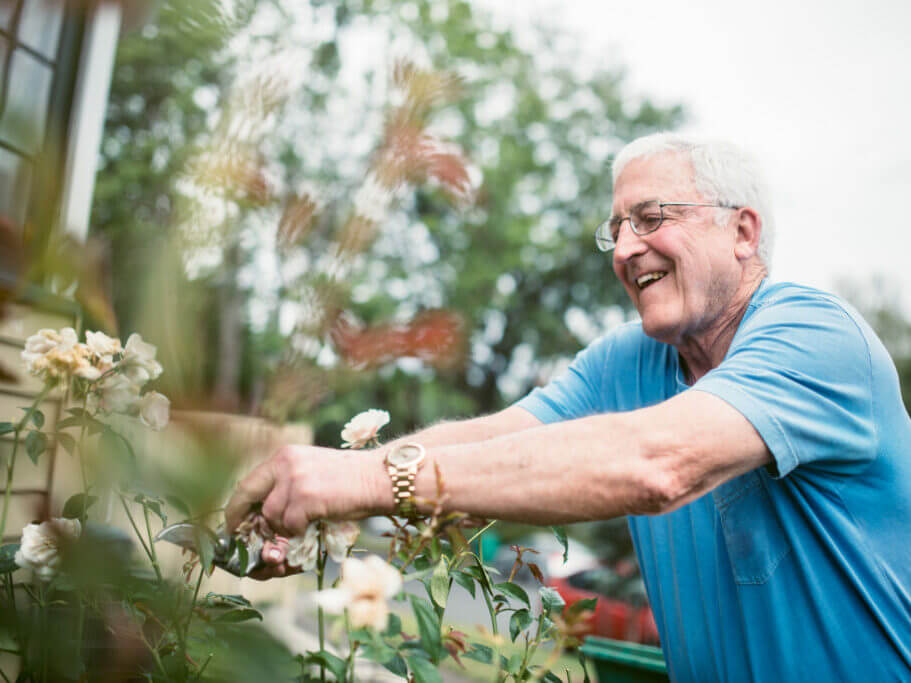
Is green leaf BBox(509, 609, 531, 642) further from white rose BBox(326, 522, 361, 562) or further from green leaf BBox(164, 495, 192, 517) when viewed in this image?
green leaf BBox(164, 495, 192, 517)

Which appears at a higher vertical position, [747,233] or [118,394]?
[747,233]

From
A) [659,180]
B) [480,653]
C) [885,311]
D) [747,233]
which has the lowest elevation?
[480,653]

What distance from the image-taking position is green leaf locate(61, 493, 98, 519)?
1.71ft

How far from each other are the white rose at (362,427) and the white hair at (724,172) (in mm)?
1048

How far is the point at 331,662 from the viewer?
2.41ft

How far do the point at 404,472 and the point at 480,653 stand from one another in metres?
0.26

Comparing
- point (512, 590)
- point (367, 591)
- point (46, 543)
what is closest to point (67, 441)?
point (46, 543)

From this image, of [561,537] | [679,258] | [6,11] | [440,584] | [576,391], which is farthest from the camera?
[576,391]

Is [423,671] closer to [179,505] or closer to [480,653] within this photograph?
[480,653]

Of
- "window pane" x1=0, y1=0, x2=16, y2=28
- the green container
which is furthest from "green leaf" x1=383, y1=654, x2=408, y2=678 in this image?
the green container

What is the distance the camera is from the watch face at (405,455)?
0.90m

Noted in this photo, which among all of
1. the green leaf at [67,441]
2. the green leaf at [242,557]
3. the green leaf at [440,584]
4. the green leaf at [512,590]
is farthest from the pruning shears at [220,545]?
the green leaf at [512,590]

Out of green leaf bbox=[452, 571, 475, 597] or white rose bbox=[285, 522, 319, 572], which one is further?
green leaf bbox=[452, 571, 475, 597]

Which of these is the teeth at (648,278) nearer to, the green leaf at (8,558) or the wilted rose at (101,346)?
the wilted rose at (101,346)
